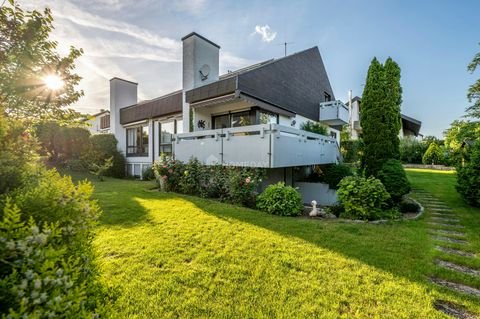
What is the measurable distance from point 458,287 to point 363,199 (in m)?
3.76

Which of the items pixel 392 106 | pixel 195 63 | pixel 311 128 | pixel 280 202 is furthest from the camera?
pixel 311 128

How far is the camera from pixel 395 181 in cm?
857

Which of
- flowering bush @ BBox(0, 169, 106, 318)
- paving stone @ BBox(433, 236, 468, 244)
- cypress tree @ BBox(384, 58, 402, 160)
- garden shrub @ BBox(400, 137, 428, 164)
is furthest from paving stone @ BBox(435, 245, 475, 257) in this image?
garden shrub @ BBox(400, 137, 428, 164)

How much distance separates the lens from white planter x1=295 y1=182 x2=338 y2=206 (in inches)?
438

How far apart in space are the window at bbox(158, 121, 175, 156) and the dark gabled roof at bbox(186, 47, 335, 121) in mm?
4110

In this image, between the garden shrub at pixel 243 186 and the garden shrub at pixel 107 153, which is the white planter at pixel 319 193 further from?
the garden shrub at pixel 107 153

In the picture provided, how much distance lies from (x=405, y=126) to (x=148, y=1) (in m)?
31.5

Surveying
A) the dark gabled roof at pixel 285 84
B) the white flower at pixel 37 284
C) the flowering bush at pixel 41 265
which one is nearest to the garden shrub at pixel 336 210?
the dark gabled roof at pixel 285 84

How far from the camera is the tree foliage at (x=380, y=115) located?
9.95 metres

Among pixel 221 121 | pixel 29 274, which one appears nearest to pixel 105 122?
pixel 221 121

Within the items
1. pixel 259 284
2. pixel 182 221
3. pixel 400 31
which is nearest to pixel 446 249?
pixel 259 284

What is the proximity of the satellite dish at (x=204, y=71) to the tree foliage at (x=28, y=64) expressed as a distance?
7876 mm

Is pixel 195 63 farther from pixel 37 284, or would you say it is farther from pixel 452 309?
pixel 452 309

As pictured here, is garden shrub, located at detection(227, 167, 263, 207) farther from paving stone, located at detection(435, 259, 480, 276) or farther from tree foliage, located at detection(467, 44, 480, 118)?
tree foliage, located at detection(467, 44, 480, 118)
